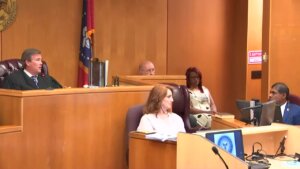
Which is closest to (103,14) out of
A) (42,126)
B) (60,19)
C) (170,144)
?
(60,19)

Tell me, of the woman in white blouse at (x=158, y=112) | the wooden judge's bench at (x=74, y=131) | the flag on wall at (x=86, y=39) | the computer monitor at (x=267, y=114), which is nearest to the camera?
the wooden judge's bench at (x=74, y=131)

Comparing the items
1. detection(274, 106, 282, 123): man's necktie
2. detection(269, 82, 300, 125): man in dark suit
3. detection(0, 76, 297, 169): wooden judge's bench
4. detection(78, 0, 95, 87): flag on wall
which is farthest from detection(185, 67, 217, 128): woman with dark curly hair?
detection(274, 106, 282, 123): man's necktie

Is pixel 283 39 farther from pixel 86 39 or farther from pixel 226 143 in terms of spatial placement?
pixel 226 143

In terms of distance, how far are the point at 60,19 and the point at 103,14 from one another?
0.76 metres

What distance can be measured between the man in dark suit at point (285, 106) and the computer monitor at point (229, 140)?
4.96ft

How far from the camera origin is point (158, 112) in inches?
211

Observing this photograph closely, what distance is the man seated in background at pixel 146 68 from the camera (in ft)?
27.8

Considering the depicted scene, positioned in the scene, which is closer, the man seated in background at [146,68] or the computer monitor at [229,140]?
the computer monitor at [229,140]

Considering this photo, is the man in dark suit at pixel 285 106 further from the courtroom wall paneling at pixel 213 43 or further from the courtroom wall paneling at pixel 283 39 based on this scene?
the courtroom wall paneling at pixel 213 43

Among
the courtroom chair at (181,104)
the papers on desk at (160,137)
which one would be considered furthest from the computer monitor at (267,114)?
the courtroom chair at (181,104)

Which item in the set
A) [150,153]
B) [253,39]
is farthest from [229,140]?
[253,39]

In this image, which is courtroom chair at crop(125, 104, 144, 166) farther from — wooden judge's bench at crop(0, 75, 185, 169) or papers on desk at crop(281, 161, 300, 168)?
papers on desk at crop(281, 161, 300, 168)

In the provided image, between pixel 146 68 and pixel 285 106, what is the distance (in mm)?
3067

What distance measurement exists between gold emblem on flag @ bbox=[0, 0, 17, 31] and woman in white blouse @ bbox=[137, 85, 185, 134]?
293cm
